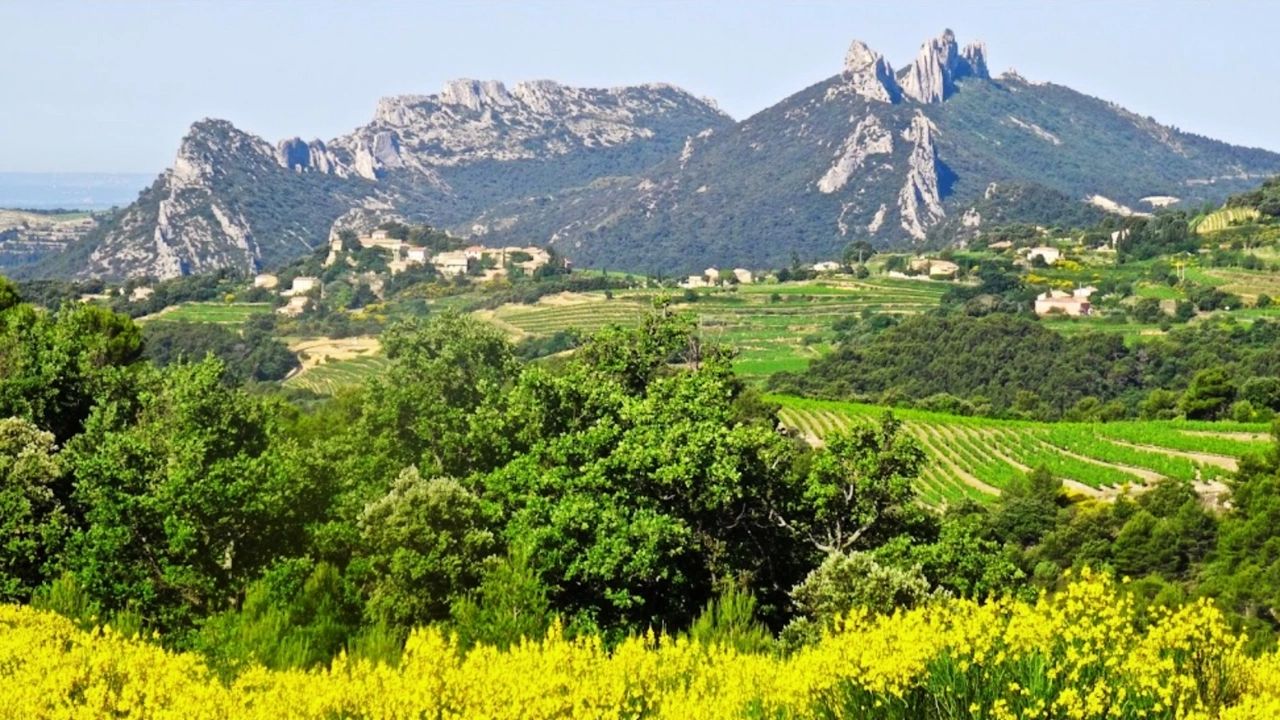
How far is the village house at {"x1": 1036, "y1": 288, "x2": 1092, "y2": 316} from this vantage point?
136875 millimetres

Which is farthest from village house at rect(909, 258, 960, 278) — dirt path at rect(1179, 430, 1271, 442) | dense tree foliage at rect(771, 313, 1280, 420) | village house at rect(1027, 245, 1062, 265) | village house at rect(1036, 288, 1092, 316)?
dirt path at rect(1179, 430, 1271, 442)

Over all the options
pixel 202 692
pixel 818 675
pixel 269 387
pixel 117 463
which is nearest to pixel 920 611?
pixel 818 675

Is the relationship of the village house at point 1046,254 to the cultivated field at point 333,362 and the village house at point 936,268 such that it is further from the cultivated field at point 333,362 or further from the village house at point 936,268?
the cultivated field at point 333,362

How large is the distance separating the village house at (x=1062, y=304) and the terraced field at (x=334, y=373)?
79.2 m

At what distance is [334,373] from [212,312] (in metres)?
54.5

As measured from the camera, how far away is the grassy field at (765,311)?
13238 centimetres

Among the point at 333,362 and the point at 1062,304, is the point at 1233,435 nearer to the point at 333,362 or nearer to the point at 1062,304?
the point at 1062,304

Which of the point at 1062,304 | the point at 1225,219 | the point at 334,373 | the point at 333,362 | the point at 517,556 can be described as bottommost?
the point at 334,373

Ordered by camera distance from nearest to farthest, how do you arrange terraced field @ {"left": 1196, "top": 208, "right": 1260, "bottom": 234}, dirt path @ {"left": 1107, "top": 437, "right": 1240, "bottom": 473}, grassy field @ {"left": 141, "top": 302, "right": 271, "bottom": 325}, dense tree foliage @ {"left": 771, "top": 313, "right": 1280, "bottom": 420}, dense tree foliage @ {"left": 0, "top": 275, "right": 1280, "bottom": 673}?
1. dense tree foliage @ {"left": 0, "top": 275, "right": 1280, "bottom": 673}
2. dirt path @ {"left": 1107, "top": 437, "right": 1240, "bottom": 473}
3. dense tree foliage @ {"left": 771, "top": 313, "right": 1280, "bottom": 420}
4. grassy field @ {"left": 141, "top": 302, "right": 271, "bottom": 325}
5. terraced field @ {"left": 1196, "top": 208, "right": 1260, "bottom": 234}

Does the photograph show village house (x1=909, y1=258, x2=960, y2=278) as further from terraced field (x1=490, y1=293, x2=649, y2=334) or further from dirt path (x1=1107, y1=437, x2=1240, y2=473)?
dirt path (x1=1107, y1=437, x2=1240, y2=473)

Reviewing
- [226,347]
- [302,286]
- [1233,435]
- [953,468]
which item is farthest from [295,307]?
[1233,435]

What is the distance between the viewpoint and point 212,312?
544 ft

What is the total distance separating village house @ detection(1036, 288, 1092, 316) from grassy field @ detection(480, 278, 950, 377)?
15.5 metres

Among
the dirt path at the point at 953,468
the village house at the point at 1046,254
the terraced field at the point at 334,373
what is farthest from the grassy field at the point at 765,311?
the dirt path at the point at 953,468
